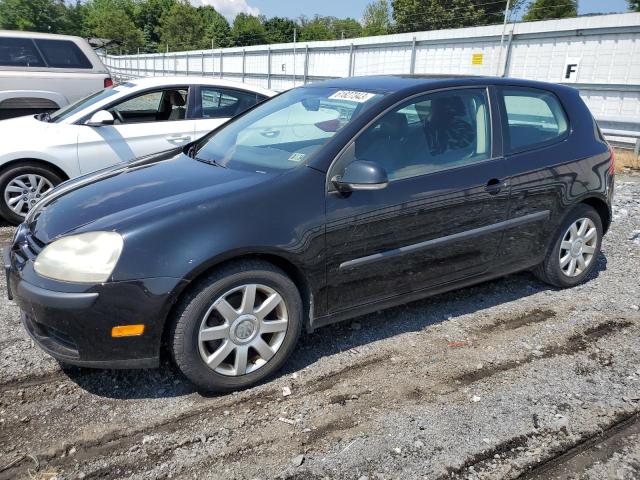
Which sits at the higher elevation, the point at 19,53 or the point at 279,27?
the point at 279,27

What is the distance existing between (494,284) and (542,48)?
10411 millimetres

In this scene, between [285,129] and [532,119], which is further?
[532,119]

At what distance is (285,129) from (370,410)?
1.93 m

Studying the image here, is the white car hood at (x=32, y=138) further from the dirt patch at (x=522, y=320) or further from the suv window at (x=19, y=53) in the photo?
the dirt patch at (x=522, y=320)

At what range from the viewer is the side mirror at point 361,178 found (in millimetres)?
2857

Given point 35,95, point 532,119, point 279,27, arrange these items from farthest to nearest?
point 279,27
point 35,95
point 532,119

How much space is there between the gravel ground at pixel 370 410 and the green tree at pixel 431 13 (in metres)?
39.4

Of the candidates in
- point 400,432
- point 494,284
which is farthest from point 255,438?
point 494,284

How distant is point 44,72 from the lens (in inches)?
311

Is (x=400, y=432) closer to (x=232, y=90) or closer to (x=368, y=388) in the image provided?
(x=368, y=388)

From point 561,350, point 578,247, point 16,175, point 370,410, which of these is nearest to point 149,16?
point 16,175

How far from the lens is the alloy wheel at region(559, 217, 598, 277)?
4.21 meters

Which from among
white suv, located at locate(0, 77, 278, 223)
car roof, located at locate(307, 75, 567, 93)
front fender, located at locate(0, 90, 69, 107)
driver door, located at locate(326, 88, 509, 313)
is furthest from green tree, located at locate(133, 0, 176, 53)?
driver door, located at locate(326, 88, 509, 313)

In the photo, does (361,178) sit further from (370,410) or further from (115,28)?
(115,28)
